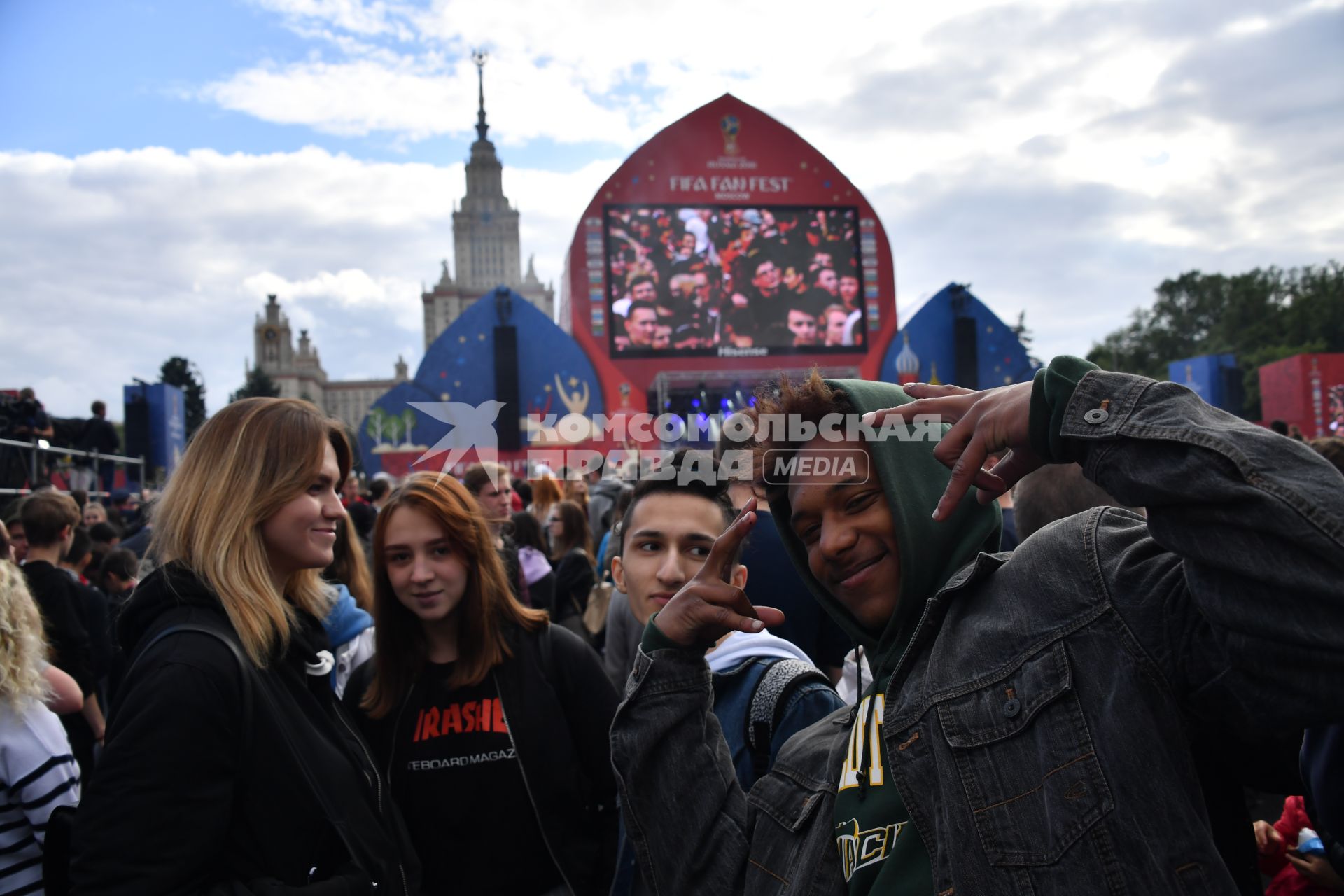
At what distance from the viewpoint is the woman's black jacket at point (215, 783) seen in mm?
1452

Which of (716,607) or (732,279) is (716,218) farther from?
(716,607)

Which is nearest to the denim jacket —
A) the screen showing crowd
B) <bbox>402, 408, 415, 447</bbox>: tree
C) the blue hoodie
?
the blue hoodie

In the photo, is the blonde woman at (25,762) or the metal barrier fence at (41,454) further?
the metal barrier fence at (41,454)

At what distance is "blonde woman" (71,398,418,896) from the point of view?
4.82ft

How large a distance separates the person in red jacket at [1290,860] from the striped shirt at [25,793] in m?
2.90

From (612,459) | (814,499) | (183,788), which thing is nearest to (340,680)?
(183,788)

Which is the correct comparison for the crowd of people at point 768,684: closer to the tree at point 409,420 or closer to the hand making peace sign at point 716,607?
the hand making peace sign at point 716,607

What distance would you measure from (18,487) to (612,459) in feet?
28.2

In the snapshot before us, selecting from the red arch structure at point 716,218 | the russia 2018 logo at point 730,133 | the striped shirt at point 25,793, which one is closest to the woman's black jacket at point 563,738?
the striped shirt at point 25,793

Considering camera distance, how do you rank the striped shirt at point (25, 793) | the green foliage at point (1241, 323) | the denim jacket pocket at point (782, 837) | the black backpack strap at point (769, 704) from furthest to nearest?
the green foliage at point (1241, 323), the striped shirt at point (25, 793), the black backpack strap at point (769, 704), the denim jacket pocket at point (782, 837)

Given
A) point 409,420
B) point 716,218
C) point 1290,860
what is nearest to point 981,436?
point 1290,860

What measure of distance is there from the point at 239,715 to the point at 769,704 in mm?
996

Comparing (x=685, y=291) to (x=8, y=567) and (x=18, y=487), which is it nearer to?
(x=18, y=487)

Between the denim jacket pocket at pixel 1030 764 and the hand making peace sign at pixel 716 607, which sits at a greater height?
the hand making peace sign at pixel 716 607
